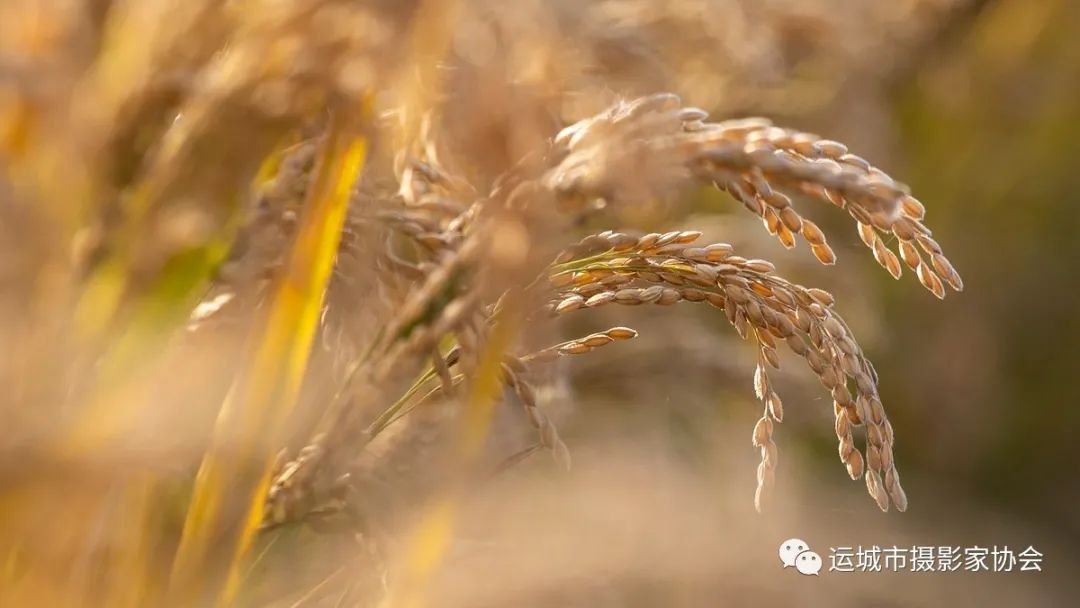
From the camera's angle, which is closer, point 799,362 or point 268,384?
point 268,384

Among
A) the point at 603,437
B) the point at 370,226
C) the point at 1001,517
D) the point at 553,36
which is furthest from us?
the point at 1001,517

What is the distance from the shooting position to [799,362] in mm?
1315

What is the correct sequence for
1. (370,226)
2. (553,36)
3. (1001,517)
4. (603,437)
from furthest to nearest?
1. (1001,517)
2. (603,437)
3. (370,226)
4. (553,36)

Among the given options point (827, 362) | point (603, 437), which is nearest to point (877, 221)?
point (827, 362)

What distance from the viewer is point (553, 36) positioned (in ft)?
1.27

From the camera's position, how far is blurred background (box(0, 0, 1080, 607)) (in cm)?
53

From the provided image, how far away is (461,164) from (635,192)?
0.11 metres

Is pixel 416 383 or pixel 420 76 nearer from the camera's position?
pixel 420 76

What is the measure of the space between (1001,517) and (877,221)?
1.73 meters

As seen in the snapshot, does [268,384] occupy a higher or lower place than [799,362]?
higher

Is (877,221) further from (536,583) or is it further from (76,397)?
(76,397)

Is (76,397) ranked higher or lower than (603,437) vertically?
higher

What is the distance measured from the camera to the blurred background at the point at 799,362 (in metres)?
0.53

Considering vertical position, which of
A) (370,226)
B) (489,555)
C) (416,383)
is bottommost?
(489,555)
